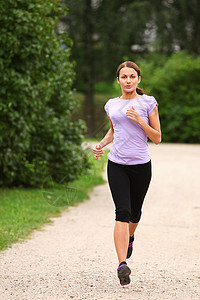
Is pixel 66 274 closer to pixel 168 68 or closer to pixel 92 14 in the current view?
pixel 168 68

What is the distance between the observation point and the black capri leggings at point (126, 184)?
4.10 metres

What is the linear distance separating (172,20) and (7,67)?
884 inches

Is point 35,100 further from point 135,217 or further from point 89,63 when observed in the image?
point 89,63

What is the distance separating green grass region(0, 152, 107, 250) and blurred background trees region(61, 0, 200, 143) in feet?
50.1

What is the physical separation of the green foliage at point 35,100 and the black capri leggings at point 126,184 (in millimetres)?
3763

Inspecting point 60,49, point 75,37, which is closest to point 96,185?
point 60,49

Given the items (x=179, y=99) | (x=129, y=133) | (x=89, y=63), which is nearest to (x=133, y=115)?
(x=129, y=133)

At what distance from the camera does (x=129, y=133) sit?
4137mm

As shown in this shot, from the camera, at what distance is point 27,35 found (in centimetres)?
770

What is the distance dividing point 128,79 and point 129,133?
0.47 m

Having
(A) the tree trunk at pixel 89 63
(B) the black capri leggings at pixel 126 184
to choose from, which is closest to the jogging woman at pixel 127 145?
(B) the black capri leggings at pixel 126 184

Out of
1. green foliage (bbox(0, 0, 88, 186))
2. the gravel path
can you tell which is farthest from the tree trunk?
the gravel path

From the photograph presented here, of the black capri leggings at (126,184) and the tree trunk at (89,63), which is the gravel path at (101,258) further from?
the tree trunk at (89,63)

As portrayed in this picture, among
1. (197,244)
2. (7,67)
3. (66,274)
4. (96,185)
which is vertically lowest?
(96,185)
